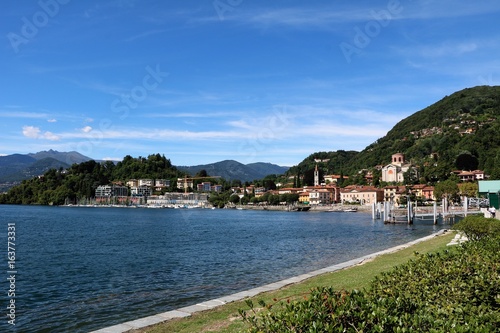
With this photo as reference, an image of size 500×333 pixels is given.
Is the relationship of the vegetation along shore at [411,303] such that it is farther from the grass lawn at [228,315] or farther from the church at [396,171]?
the church at [396,171]

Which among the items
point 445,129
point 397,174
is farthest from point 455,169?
point 445,129

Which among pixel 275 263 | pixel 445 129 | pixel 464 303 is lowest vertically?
pixel 275 263

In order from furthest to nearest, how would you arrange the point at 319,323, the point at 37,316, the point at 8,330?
1. the point at 37,316
2. the point at 8,330
3. the point at 319,323

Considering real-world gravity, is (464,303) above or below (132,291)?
above

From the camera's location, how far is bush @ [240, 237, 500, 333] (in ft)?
12.8

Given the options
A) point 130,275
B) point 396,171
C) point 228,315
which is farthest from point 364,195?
point 228,315

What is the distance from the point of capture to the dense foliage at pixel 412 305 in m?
3.91

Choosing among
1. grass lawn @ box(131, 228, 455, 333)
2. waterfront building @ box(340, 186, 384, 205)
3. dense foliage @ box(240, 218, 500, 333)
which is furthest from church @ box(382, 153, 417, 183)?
dense foliage @ box(240, 218, 500, 333)

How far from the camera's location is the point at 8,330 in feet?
39.1

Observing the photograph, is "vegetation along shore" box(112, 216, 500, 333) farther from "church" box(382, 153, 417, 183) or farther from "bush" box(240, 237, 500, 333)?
"church" box(382, 153, 417, 183)

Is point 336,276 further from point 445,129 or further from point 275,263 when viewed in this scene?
point 445,129

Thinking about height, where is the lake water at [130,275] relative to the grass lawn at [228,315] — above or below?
below

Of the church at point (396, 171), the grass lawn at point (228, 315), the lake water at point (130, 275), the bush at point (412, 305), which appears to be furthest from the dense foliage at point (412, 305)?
the church at point (396, 171)

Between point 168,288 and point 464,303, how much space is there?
1381cm
